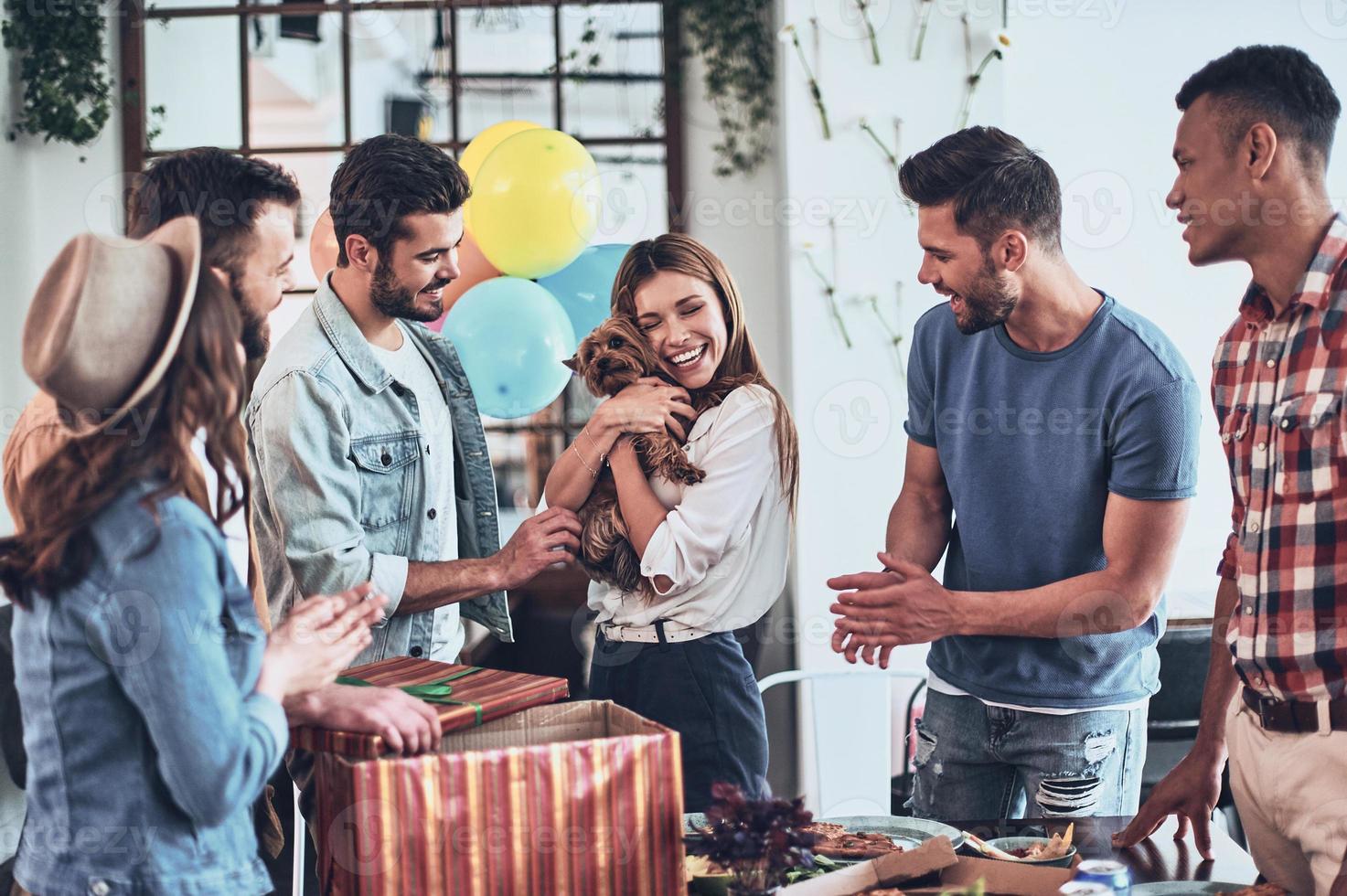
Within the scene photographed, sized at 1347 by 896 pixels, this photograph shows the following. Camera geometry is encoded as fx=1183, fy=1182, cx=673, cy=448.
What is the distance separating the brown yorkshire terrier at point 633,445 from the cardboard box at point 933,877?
0.75m

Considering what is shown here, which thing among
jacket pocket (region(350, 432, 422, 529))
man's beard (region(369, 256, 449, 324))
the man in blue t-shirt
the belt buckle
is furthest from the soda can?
man's beard (region(369, 256, 449, 324))

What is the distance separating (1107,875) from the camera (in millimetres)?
1188

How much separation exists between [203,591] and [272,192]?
0.93 m

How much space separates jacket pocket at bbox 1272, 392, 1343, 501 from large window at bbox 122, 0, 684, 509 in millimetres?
3196

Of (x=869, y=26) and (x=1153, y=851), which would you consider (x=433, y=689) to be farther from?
(x=869, y=26)

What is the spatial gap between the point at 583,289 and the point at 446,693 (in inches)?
86.7

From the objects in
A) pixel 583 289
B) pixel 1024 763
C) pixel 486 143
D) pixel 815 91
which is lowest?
pixel 1024 763

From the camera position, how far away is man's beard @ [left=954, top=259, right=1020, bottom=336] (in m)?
1.94

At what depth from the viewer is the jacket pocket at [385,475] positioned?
6.72 feet

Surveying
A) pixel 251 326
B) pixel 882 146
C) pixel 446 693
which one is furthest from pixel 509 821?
pixel 882 146

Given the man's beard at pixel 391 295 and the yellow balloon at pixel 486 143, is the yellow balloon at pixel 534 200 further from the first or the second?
the man's beard at pixel 391 295

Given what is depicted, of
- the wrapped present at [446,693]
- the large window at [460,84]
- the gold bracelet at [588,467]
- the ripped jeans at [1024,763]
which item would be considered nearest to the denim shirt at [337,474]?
the gold bracelet at [588,467]

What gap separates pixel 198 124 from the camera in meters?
4.59

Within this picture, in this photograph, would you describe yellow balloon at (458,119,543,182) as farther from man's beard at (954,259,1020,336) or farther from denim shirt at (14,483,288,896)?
denim shirt at (14,483,288,896)
